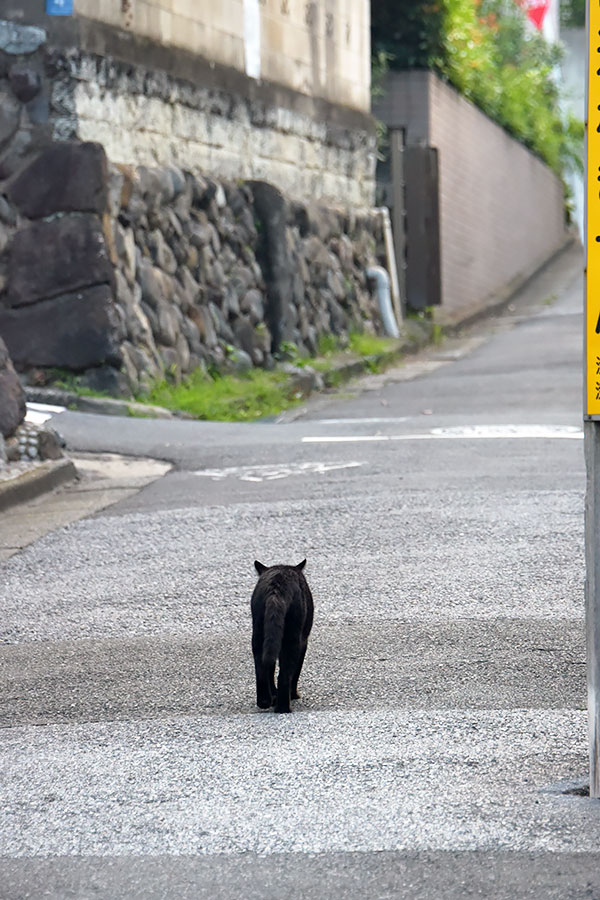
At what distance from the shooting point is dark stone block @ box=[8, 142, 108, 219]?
45.4 feet

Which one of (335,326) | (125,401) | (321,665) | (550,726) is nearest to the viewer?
(550,726)

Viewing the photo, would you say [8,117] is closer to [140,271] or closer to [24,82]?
[24,82]

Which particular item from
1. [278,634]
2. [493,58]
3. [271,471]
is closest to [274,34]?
[271,471]

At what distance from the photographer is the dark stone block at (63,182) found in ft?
45.4

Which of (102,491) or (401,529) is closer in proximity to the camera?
(401,529)

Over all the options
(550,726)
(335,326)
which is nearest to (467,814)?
(550,726)

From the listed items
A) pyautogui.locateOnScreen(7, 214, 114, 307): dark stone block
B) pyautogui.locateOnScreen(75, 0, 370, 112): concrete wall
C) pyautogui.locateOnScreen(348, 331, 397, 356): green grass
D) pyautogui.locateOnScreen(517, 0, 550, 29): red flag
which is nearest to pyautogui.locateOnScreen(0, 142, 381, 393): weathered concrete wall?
pyautogui.locateOnScreen(7, 214, 114, 307): dark stone block

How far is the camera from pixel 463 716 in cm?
490

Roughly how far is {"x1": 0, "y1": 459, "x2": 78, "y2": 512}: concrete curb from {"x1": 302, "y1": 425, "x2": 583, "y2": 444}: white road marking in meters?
2.22

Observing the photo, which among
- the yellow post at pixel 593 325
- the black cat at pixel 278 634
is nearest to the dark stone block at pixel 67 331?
the black cat at pixel 278 634

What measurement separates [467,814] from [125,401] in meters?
10.2

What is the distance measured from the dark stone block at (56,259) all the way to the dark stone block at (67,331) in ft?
0.34

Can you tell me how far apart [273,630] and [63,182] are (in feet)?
32.2

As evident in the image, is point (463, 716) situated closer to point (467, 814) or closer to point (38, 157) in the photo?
point (467, 814)
